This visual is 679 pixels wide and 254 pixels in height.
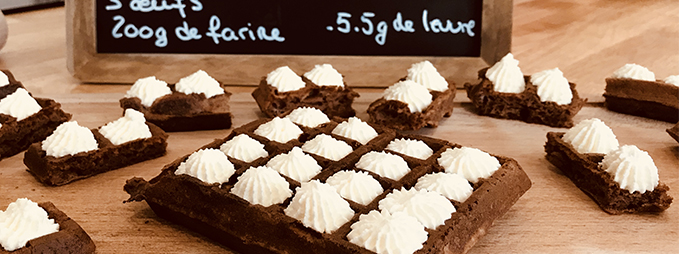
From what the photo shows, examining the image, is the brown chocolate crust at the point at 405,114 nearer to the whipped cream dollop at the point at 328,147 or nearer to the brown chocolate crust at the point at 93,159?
the whipped cream dollop at the point at 328,147

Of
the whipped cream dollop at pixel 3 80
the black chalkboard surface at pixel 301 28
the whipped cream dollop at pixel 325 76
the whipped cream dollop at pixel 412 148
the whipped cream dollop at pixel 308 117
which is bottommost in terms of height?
the whipped cream dollop at pixel 412 148

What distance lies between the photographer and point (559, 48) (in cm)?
457

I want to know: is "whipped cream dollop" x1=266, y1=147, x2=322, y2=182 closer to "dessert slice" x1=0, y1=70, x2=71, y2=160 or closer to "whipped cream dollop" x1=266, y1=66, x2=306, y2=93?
"whipped cream dollop" x1=266, y1=66, x2=306, y2=93

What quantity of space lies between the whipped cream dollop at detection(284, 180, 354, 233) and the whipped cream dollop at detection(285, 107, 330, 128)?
857 mm

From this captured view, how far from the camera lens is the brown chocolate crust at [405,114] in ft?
10.7

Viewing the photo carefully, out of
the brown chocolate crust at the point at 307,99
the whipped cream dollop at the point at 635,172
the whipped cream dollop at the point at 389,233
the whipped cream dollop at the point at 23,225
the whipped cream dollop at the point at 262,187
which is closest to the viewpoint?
the whipped cream dollop at the point at 389,233

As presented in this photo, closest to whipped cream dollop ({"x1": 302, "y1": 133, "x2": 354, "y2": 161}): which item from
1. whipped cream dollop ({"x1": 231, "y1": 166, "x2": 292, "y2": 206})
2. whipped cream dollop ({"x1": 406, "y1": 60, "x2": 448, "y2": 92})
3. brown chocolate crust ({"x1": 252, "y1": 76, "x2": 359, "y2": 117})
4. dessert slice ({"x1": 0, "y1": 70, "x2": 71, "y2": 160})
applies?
whipped cream dollop ({"x1": 231, "y1": 166, "x2": 292, "y2": 206})

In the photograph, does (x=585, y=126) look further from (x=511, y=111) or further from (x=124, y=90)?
(x=124, y=90)

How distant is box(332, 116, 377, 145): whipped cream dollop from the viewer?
2.89 meters

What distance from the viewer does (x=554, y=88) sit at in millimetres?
3443

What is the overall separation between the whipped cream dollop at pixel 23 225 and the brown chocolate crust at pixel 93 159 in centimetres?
49

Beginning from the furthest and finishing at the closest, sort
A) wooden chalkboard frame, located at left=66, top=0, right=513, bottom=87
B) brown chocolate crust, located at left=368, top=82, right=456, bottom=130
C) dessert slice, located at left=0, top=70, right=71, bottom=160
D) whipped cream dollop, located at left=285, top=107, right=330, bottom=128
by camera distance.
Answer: wooden chalkboard frame, located at left=66, top=0, right=513, bottom=87 → brown chocolate crust, located at left=368, top=82, right=456, bottom=130 → whipped cream dollop, located at left=285, top=107, right=330, bottom=128 → dessert slice, located at left=0, top=70, right=71, bottom=160

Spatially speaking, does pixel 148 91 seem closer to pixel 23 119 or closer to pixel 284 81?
pixel 23 119

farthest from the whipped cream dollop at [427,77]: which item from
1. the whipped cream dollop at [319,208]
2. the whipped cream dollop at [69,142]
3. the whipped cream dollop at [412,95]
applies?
the whipped cream dollop at [69,142]
